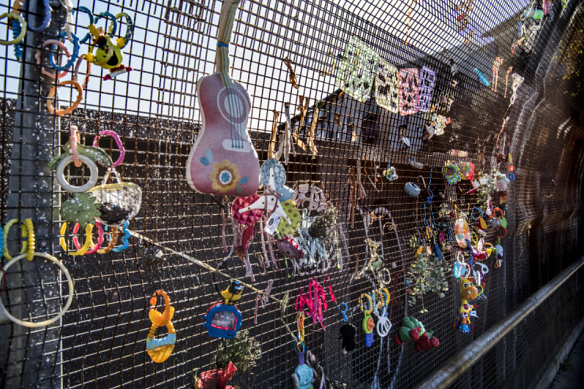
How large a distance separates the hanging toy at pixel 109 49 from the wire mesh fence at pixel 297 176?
0.02m

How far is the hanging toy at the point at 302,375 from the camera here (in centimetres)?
86

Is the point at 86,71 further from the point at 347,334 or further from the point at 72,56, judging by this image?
the point at 347,334

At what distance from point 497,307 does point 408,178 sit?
3.73 feet

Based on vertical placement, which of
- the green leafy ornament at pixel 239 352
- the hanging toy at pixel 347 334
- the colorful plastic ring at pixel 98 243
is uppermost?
the colorful plastic ring at pixel 98 243

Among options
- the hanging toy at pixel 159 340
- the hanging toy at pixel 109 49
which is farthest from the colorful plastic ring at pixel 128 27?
the hanging toy at pixel 159 340

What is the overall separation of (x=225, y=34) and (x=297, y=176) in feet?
1.29

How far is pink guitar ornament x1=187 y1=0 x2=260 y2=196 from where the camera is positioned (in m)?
0.56

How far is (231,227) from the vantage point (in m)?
0.77

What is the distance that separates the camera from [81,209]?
51 centimetres

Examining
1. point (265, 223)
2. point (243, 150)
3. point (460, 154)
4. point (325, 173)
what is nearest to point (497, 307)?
point (460, 154)

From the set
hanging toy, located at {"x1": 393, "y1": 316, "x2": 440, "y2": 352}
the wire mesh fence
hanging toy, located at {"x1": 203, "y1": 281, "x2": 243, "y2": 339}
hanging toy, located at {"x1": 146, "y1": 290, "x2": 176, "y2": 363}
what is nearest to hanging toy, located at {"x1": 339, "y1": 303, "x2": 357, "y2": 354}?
the wire mesh fence

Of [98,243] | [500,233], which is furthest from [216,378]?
[500,233]

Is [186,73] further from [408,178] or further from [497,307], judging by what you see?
[497,307]

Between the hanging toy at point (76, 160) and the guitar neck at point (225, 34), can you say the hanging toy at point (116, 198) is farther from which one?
the guitar neck at point (225, 34)
